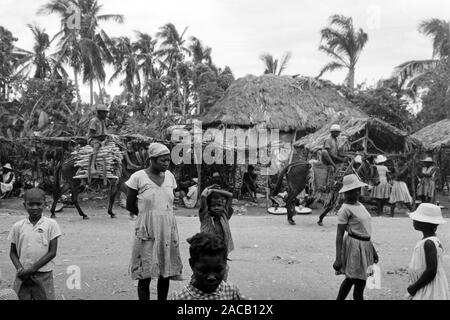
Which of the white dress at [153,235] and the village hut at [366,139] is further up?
the village hut at [366,139]

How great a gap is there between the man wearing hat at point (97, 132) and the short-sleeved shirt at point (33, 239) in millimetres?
6764

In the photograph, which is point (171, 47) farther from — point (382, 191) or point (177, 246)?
point (177, 246)

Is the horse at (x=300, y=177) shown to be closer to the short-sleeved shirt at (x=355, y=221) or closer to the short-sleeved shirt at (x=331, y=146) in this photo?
the short-sleeved shirt at (x=331, y=146)

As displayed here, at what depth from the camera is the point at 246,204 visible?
15.5 meters

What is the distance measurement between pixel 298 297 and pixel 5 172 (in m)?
11.9

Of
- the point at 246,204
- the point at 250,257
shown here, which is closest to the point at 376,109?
the point at 246,204

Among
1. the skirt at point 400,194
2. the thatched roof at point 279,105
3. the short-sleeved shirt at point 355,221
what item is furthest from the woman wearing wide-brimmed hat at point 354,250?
the thatched roof at point 279,105

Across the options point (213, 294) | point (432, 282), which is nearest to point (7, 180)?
point (213, 294)

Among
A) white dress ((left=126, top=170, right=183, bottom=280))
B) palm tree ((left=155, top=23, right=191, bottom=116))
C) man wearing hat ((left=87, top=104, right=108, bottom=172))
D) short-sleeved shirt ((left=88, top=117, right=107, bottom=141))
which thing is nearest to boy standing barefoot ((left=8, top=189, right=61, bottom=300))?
white dress ((left=126, top=170, right=183, bottom=280))

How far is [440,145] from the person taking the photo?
16.9 metres

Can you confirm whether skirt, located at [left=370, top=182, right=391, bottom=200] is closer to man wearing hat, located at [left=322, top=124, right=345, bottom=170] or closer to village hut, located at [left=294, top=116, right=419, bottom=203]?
village hut, located at [left=294, top=116, right=419, bottom=203]

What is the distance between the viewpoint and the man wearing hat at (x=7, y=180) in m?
14.4

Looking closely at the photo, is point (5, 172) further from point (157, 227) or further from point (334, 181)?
point (157, 227)

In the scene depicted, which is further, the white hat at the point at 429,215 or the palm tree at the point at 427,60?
the palm tree at the point at 427,60
